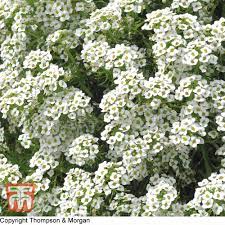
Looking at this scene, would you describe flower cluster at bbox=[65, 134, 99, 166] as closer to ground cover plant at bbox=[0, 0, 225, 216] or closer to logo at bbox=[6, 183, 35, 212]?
ground cover plant at bbox=[0, 0, 225, 216]

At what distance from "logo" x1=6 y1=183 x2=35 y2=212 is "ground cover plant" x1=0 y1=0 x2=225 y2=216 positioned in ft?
0.21

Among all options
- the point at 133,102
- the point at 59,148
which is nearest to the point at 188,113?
the point at 133,102

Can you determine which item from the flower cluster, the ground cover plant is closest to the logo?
the ground cover plant

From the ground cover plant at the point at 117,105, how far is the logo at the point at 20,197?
64 mm

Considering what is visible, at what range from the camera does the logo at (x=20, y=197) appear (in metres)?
5.57

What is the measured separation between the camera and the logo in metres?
5.57

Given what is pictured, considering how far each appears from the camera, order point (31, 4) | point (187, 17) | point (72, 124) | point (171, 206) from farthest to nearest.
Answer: point (31, 4) → point (72, 124) → point (187, 17) → point (171, 206)

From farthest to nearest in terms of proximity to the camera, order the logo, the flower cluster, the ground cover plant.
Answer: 1. the logo
2. the flower cluster
3. the ground cover plant

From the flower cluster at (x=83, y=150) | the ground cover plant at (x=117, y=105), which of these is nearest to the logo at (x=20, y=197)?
the ground cover plant at (x=117, y=105)

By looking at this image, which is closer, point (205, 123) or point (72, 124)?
point (205, 123)

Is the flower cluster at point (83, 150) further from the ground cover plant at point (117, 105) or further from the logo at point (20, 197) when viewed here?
the logo at point (20, 197)

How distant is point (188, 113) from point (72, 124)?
1.27m

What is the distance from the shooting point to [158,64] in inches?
216

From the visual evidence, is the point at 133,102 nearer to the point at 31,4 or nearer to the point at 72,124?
the point at 72,124
